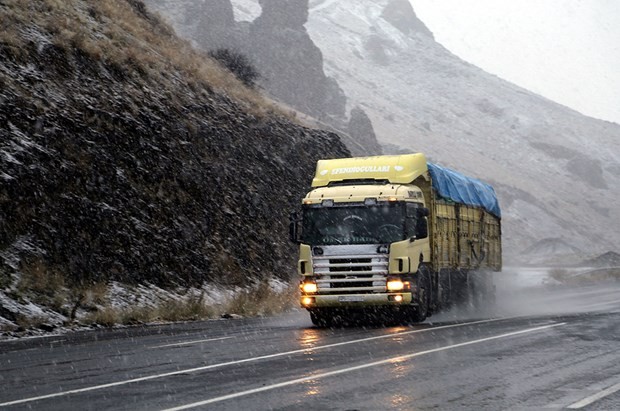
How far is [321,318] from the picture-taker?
68.0 feet

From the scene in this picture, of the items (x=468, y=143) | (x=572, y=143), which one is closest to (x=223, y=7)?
(x=468, y=143)

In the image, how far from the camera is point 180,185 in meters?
30.4

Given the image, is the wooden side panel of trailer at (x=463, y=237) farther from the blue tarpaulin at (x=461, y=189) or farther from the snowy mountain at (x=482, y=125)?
the snowy mountain at (x=482, y=125)

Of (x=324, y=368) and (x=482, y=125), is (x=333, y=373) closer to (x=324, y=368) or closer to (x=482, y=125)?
(x=324, y=368)

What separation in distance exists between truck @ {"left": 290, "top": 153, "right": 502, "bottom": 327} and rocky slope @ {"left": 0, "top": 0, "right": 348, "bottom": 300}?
6904 millimetres

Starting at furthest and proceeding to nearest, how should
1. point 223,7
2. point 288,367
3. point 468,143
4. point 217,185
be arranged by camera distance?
point 468,143 < point 223,7 < point 217,185 < point 288,367

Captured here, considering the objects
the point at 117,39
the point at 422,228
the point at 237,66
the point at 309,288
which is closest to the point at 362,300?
the point at 309,288

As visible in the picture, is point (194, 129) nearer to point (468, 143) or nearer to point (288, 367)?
point (288, 367)

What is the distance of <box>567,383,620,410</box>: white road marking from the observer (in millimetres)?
8871

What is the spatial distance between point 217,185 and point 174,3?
276ft

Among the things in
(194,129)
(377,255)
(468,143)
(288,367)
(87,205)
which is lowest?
(288,367)

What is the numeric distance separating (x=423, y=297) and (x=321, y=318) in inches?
93.5

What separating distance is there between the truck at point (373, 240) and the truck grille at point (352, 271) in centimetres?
2

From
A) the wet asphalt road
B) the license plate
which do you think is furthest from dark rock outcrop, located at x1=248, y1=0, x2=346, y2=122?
the wet asphalt road
